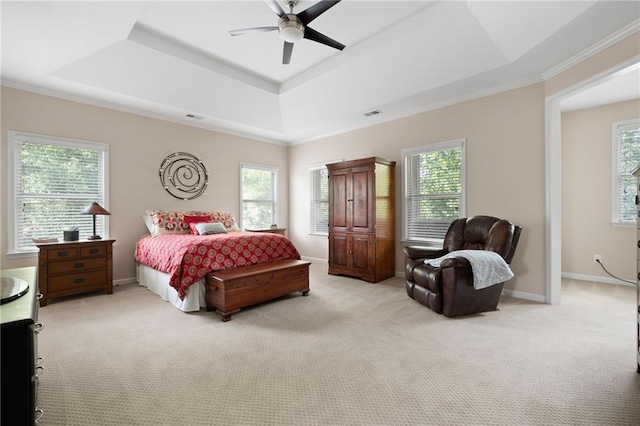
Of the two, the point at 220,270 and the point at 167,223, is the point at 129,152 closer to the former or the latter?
the point at 167,223

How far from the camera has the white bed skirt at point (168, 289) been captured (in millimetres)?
3334

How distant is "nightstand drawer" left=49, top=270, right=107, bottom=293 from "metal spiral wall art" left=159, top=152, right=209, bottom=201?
1692 mm

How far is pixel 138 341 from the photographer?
2605 millimetres

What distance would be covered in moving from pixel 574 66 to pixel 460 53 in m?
1.20

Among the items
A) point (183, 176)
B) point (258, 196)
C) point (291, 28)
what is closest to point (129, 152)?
point (183, 176)

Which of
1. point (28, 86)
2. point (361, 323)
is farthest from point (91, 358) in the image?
point (28, 86)

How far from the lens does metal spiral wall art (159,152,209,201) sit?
5066 mm

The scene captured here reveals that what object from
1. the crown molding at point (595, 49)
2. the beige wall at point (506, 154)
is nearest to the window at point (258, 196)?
the beige wall at point (506, 154)

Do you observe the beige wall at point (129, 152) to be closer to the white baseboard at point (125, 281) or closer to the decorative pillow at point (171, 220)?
the white baseboard at point (125, 281)

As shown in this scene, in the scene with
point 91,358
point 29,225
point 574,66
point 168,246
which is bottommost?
point 91,358

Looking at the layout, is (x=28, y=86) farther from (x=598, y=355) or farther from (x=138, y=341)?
(x=598, y=355)

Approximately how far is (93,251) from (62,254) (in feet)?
1.03

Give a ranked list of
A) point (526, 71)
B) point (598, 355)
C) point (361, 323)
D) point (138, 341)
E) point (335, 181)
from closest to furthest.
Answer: point (598, 355) → point (138, 341) → point (361, 323) → point (526, 71) → point (335, 181)

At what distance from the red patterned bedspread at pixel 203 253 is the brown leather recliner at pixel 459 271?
5.53 ft
